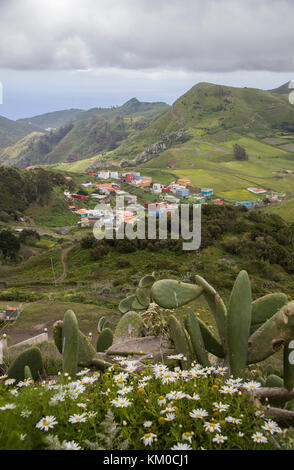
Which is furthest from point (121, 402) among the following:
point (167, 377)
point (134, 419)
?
point (167, 377)

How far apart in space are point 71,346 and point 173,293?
1067 mm

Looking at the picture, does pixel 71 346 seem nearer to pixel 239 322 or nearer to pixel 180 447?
pixel 239 322

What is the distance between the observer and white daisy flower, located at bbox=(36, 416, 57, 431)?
182cm

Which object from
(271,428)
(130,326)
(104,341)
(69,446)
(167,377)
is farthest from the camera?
(130,326)

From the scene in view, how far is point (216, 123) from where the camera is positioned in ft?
504

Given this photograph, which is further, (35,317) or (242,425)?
(35,317)

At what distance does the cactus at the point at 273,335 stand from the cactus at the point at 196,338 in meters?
0.42

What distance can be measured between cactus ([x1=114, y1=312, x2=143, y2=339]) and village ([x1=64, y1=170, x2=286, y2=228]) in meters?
52.4

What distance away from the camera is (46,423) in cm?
184

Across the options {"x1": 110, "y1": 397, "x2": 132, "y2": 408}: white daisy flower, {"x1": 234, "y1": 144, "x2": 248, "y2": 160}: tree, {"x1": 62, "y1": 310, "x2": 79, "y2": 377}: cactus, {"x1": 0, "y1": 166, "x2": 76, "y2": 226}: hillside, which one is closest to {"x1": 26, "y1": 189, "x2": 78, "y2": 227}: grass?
{"x1": 0, "y1": 166, "x2": 76, "y2": 226}: hillside

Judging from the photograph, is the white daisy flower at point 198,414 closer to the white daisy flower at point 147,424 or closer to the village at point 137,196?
the white daisy flower at point 147,424
